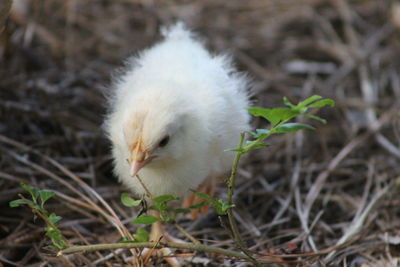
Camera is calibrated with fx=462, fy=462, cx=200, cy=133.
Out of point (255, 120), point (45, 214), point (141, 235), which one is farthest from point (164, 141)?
point (255, 120)

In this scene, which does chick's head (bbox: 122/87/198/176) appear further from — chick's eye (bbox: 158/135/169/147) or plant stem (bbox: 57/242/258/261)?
plant stem (bbox: 57/242/258/261)

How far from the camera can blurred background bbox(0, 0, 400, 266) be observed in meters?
2.45

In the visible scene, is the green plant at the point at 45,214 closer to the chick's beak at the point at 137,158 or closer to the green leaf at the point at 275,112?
the chick's beak at the point at 137,158

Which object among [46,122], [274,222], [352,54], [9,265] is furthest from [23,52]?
[352,54]

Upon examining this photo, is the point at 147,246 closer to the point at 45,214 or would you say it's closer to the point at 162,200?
the point at 162,200

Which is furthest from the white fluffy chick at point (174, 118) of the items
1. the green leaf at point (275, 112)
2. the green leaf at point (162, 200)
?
the green leaf at point (275, 112)

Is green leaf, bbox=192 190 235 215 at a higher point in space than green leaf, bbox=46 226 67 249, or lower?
higher

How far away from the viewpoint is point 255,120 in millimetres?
3520

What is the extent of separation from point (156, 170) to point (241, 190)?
3.02ft

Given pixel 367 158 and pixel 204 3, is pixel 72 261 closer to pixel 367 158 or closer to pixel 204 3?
pixel 367 158

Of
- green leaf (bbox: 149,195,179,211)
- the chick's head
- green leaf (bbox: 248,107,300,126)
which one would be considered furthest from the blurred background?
green leaf (bbox: 248,107,300,126)

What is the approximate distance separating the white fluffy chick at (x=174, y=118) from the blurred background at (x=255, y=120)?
0.39 metres

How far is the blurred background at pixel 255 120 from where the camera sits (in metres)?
2.45

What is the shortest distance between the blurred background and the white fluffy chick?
386 mm
